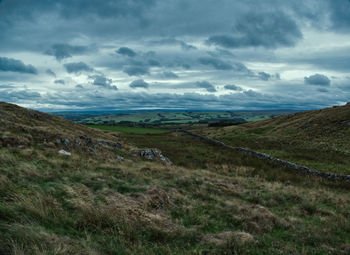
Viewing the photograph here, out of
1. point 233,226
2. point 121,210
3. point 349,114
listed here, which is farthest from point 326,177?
point 349,114

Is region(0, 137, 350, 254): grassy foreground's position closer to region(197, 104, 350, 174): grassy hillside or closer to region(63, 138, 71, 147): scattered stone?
region(63, 138, 71, 147): scattered stone

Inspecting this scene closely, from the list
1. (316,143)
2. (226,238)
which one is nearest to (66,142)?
(226,238)

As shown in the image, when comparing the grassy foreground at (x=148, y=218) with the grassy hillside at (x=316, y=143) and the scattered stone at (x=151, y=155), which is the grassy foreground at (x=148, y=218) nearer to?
the scattered stone at (x=151, y=155)

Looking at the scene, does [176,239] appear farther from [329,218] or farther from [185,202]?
[329,218]

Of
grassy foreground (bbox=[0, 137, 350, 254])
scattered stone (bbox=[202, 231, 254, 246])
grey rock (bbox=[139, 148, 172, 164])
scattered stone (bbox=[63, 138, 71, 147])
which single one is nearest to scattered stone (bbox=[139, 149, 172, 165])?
grey rock (bbox=[139, 148, 172, 164])

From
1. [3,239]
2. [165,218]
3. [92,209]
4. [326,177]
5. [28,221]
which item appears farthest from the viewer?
[326,177]

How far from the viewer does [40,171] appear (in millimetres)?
9367

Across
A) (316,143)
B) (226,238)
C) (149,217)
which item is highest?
(149,217)

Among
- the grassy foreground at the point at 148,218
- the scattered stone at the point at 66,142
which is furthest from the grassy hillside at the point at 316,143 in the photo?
the scattered stone at the point at 66,142

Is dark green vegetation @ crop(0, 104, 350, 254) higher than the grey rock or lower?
higher

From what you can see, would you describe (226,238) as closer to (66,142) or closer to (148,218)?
(148,218)

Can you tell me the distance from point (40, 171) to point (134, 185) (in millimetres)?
4331

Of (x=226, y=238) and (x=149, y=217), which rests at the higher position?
(x=149, y=217)

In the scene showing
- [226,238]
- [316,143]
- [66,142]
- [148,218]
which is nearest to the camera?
[226,238]
